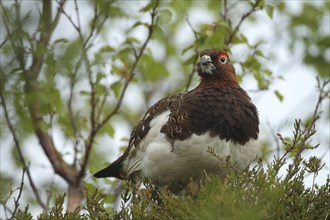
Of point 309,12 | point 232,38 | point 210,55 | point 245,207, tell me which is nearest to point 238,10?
point 309,12

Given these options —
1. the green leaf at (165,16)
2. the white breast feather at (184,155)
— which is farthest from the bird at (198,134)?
the green leaf at (165,16)

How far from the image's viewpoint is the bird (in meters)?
5.14

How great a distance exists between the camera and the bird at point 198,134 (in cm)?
514

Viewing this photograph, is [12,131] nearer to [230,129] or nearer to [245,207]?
[230,129]

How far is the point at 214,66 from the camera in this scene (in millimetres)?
5801

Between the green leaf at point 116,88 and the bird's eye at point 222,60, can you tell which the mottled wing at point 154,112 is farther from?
the green leaf at point 116,88

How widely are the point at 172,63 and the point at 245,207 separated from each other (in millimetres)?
9205

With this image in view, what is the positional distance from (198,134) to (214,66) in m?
0.89

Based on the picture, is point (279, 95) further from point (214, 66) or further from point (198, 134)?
point (198, 134)

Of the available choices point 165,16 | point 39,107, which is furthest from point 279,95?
point 39,107

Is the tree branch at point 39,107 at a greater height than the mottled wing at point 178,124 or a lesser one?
greater

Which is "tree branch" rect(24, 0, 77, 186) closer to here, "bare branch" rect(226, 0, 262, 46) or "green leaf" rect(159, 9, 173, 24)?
"green leaf" rect(159, 9, 173, 24)

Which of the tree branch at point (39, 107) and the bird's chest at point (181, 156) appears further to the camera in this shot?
the tree branch at point (39, 107)

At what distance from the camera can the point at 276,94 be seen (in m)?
6.75
